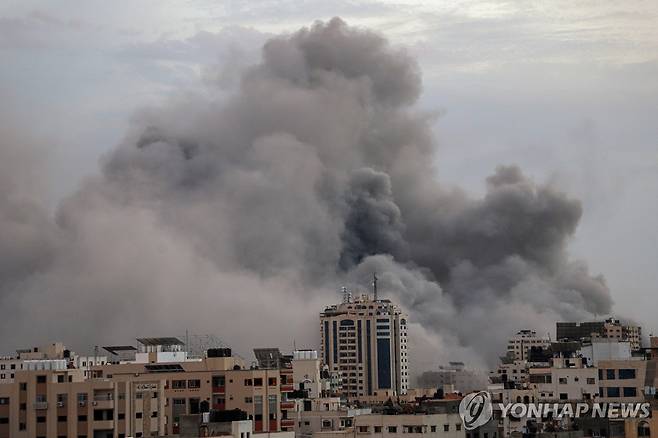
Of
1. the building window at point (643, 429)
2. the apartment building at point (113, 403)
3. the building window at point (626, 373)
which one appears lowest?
the building window at point (643, 429)

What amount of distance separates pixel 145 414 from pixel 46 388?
7.49ft

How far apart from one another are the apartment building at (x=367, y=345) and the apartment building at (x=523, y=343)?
6.77 m

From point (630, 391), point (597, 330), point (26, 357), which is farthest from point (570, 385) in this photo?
point (597, 330)

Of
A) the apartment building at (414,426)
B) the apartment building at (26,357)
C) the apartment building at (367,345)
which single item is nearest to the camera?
the apartment building at (414,426)

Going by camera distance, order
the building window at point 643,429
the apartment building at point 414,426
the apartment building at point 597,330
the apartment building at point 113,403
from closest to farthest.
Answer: the building window at point 643,429 → the apartment building at point 414,426 → the apartment building at point 113,403 → the apartment building at point 597,330

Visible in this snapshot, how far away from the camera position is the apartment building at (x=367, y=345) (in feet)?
287

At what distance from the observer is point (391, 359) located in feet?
289

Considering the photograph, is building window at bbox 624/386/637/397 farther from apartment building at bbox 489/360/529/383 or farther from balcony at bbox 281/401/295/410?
apartment building at bbox 489/360/529/383

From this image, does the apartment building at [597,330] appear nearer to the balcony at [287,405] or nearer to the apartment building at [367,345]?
the apartment building at [367,345]

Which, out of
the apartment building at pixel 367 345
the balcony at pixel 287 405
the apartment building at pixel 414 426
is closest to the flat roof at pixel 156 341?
the balcony at pixel 287 405

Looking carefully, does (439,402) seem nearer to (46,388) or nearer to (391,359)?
(46,388)

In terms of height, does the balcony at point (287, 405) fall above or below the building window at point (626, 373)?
below

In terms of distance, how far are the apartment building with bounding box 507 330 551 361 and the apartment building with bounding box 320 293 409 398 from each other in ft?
22.2

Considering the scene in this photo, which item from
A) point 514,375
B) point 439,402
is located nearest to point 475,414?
point 439,402
